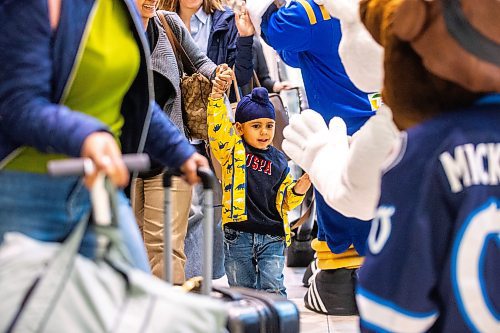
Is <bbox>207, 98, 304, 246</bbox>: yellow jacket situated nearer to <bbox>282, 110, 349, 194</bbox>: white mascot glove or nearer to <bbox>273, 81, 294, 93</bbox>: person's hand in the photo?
<bbox>273, 81, 294, 93</bbox>: person's hand

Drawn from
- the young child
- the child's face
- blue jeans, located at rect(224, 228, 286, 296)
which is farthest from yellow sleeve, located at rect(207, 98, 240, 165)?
blue jeans, located at rect(224, 228, 286, 296)

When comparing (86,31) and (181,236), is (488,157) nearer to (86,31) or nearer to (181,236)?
(86,31)

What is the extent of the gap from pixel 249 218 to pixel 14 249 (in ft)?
8.61

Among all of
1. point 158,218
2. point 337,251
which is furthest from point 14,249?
point 337,251

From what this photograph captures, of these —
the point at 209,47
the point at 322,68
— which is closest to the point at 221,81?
the point at 322,68

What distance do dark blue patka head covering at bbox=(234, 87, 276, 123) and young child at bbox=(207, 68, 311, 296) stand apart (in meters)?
0.06

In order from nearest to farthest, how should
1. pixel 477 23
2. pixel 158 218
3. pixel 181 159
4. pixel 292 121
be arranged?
pixel 477 23, pixel 181 159, pixel 292 121, pixel 158 218

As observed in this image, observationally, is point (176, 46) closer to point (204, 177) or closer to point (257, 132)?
point (257, 132)

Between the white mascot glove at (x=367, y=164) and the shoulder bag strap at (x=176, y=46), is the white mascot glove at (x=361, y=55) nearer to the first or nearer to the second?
the white mascot glove at (x=367, y=164)

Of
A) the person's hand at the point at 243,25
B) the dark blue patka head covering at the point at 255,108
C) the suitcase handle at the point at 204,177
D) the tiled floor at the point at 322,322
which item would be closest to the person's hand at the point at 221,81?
the dark blue patka head covering at the point at 255,108

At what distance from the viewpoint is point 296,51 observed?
4137 millimetres

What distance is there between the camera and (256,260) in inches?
169

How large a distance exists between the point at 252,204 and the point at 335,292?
0.61 m

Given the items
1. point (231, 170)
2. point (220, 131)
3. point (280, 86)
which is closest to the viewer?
point (220, 131)
